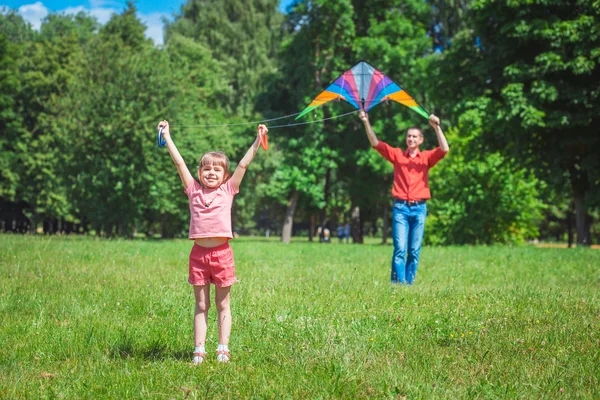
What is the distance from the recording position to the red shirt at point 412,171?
967 cm

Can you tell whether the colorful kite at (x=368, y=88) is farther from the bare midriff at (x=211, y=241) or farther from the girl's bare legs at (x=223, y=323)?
the girl's bare legs at (x=223, y=323)

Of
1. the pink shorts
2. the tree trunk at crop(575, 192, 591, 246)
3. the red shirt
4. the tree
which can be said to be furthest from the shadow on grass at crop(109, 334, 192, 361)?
the tree trunk at crop(575, 192, 591, 246)

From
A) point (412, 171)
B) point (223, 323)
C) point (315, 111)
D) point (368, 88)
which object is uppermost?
point (315, 111)

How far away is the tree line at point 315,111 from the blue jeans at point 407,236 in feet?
34.1

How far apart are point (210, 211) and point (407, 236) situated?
522 cm

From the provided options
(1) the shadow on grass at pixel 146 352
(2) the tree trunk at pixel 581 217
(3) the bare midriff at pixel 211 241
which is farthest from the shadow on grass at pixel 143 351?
(2) the tree trunk at pixel 581 217

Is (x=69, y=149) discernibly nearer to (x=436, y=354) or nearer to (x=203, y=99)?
(x=203, y=99)

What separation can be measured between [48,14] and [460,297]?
51.7 m

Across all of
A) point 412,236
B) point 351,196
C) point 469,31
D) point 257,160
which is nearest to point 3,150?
point 257,160

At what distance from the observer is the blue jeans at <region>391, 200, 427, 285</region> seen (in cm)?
960

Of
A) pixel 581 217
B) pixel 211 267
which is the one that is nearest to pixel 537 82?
pixel 581 217

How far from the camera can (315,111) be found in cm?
1644

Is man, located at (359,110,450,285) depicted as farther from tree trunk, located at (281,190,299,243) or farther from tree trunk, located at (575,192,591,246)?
tree trunk, located at (281,190,299,243)

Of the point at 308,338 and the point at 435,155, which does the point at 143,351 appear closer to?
the point at 308,338
